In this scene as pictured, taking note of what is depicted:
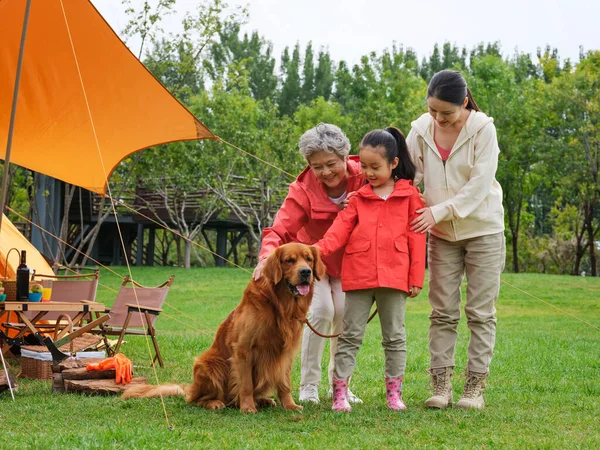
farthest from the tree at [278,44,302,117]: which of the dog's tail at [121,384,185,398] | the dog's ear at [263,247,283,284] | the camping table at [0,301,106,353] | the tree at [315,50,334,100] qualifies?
the dog's ear at [263,247,283,284]

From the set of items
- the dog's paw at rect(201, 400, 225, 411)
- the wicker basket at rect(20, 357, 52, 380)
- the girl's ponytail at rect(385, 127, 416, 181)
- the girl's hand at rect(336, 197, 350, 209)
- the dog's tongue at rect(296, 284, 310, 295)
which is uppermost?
the girl's ponytail at rect(385, 127, 416, 181)

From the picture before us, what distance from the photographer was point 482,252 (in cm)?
505

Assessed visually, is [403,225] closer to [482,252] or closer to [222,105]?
[482,252]

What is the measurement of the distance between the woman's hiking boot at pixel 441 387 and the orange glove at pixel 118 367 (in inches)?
95.8

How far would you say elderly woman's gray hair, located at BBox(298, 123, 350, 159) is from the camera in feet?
16.5

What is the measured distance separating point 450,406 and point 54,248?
2186 centimetres

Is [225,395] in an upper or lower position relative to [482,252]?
lower

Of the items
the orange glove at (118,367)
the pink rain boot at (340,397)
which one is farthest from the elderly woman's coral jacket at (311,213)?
the orange glove at (118,367)

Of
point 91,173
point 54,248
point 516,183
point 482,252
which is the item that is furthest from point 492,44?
point 482,252

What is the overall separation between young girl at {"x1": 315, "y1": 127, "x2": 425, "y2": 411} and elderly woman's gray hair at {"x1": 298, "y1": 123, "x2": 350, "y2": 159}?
17 cm

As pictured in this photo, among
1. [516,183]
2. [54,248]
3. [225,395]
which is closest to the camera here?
[225,395]

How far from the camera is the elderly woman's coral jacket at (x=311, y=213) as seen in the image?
529cm

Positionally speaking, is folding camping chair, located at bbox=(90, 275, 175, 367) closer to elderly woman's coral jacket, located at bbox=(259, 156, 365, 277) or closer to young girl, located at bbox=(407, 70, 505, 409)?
elderly woman's coral jacket, located at bbox=(259, 156, 365, 277)

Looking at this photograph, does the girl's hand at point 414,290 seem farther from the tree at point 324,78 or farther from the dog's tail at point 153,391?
the tree at point 324,78
